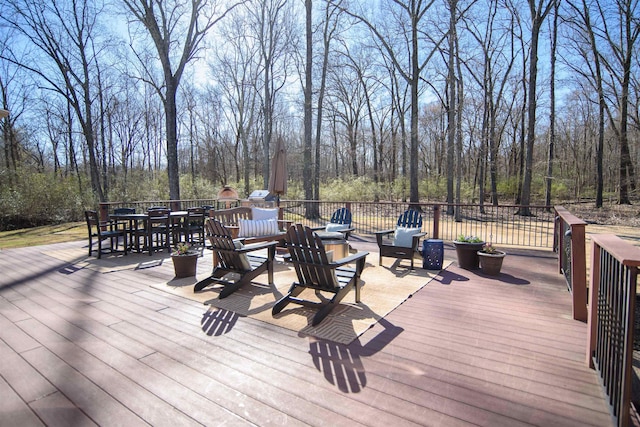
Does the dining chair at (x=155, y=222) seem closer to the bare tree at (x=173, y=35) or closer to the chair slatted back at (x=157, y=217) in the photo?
the chair slatted back at (x=157, y=217)

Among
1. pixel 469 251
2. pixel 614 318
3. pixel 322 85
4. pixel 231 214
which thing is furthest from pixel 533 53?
pixel 614 318

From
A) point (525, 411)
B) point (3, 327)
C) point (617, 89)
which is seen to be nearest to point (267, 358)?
point (525, 411)

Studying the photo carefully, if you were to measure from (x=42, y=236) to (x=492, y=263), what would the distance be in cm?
1103

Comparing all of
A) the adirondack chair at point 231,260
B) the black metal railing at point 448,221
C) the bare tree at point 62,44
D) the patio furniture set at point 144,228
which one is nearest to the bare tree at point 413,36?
the black metal railing at point 448,221

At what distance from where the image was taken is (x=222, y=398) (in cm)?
201

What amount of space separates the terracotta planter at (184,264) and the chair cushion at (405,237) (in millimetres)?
3045

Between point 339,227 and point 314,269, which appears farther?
point 339,227

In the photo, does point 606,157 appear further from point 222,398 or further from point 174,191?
point 222,398

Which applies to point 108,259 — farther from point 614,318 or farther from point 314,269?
point 614,318

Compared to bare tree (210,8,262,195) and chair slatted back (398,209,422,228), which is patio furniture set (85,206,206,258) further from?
bare tree (210,8,262,195)

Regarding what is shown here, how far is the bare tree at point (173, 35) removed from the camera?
35.6ft

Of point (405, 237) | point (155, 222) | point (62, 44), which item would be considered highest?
point (62, 44)

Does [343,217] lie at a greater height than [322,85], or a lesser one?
lesser

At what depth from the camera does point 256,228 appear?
529cm
